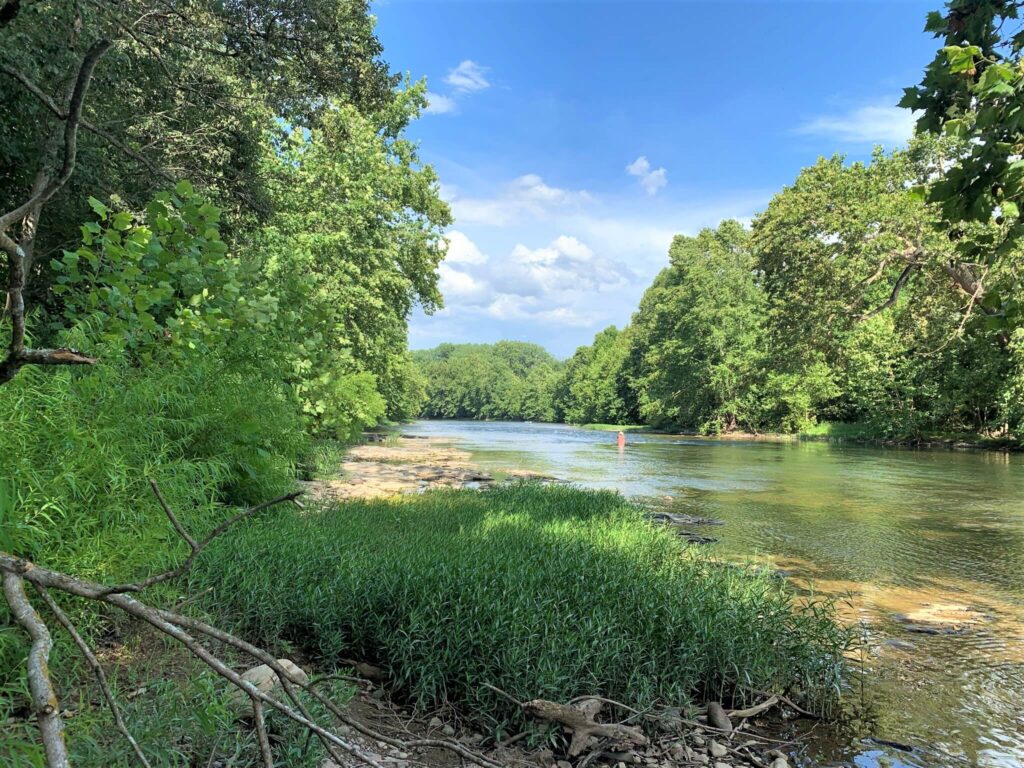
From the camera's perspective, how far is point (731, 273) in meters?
54.1

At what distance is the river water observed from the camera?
414 cm

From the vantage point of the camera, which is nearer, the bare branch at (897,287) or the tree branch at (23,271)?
the tree branch at (23,271)

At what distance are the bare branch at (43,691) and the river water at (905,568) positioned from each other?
13.8ft

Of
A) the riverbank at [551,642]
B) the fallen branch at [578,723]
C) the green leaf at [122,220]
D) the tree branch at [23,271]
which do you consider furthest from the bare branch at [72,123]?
the green leaf at [122,220]

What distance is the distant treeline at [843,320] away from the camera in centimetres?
2150

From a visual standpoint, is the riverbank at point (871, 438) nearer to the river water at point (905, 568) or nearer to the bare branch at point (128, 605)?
the river water at point (905, 568)

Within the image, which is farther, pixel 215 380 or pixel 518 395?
pixel 518 395

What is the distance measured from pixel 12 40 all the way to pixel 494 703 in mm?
7565

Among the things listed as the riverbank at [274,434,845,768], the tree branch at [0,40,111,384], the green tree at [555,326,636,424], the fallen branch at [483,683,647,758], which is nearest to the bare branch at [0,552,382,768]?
the tree branch at [0,40,111,384]

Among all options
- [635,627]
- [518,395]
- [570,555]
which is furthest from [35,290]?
[518,395]

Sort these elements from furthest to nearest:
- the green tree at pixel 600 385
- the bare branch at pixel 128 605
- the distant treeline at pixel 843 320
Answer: the green tree at pixel 600 385, the distant treeline at pixel 843 320, the bare branch at pixel 128 605

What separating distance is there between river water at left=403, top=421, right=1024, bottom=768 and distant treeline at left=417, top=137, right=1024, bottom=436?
2.69 m

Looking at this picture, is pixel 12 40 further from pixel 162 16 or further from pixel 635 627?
pixel 635 627

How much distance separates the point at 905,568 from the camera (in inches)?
336
